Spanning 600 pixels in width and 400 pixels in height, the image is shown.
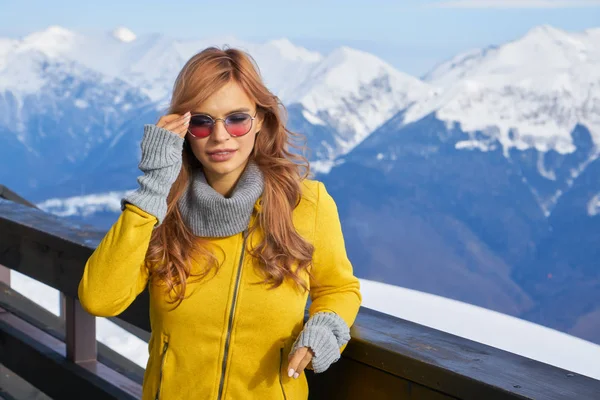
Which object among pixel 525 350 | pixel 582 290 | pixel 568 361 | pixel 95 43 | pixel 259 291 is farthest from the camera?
pixel 95 43

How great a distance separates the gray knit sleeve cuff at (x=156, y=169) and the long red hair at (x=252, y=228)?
7 cm

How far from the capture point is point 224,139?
1.15 m

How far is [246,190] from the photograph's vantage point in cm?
115

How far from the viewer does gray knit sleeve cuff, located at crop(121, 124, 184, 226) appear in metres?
1.07

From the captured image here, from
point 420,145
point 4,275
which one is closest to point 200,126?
point 4,275

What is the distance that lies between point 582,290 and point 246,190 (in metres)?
11.8

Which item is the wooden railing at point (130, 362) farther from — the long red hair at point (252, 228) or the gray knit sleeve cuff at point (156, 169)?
the gray knit sleeve cuff at point (156, 169)

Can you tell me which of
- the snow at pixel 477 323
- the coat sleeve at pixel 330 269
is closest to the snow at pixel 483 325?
the snow at pixel 477 323

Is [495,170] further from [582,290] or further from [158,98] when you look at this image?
[158,98]

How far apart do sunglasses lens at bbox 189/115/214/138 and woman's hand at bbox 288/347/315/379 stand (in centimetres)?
35

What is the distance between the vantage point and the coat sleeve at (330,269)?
1.14 meters

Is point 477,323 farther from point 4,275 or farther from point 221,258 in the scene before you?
point 221,258

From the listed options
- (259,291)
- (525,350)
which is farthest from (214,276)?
(525,350)

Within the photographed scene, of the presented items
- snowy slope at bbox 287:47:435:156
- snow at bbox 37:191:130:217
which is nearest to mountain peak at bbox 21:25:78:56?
snow at bbox 37:191:130:217
